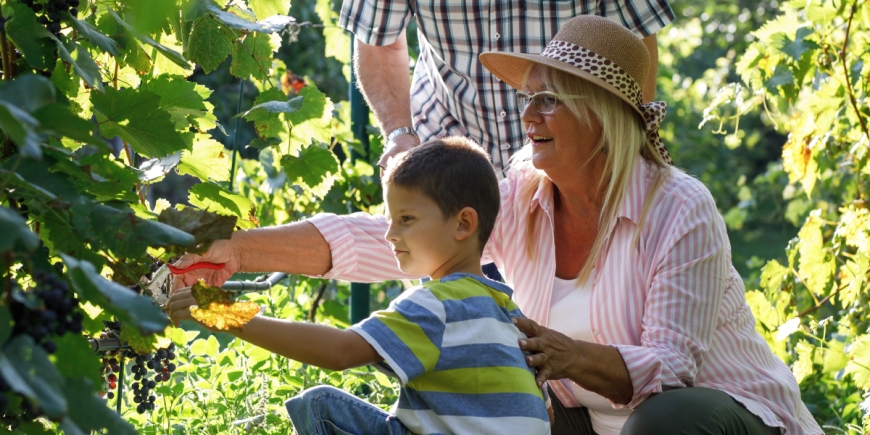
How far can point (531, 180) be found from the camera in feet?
7.98

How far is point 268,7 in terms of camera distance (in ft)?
7.63

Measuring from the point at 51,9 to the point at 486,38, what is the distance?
61.7 inches

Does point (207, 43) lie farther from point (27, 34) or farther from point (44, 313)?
point (44, 313)

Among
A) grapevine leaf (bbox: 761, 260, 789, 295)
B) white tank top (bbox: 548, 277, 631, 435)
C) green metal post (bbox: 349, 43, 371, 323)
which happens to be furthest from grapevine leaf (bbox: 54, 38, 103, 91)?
grapevine leaf (bbox: 761, 260, 789, 295)

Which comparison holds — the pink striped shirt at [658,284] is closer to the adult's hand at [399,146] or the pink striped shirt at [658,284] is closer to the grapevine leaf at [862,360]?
the adult's hand at [399,146]

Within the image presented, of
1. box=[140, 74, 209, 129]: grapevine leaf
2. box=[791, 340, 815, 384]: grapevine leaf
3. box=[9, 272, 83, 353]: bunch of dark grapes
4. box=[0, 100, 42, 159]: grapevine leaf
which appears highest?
box=[0, 100, 42, 159]: grapevine leaf

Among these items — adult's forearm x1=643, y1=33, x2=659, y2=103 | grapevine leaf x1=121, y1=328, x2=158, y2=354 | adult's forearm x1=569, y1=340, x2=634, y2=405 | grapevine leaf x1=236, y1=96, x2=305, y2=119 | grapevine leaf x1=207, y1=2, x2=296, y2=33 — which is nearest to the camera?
grapevine leaf x1=121, y1=328, x2=158, y2=354

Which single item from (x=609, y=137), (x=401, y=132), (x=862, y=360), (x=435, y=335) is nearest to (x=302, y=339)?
(x=435, y=335)

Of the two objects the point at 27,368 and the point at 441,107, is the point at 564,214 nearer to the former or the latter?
the point at 441,107

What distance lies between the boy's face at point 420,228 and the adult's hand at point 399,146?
2.60ft

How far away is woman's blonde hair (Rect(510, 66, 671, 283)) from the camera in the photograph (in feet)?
7.34

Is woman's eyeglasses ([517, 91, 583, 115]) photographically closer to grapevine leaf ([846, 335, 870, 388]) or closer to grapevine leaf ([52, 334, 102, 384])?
grapevine leaf ([846, 335, 870, 388])

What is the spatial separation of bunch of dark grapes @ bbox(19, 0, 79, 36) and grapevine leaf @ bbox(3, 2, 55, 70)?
0.02 metres

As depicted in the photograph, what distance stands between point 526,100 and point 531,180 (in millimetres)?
237
